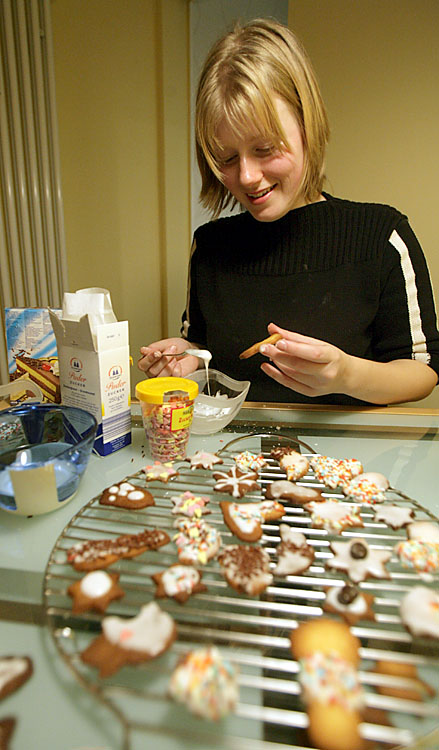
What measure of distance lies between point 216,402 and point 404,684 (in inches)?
22.0

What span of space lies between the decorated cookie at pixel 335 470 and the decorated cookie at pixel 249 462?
75 mm

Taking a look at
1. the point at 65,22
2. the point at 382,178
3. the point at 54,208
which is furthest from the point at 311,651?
the point at 65,22

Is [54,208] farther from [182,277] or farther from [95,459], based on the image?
[95,459]

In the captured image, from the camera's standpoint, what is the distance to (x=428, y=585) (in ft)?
1.47

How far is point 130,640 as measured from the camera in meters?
0.38

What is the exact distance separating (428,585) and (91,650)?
0.32 m

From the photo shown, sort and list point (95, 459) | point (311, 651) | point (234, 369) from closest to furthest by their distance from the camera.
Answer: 1. point (311, 651)
2. point (95, 459)
3. point (234, 369)

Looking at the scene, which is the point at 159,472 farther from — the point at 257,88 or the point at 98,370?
the point at 257,88

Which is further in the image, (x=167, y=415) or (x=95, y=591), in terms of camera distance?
(x=167, y=415)

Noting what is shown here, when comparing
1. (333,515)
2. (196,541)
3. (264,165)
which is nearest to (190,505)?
(196,541)

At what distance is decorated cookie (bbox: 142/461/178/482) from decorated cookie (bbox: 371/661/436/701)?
34 centimetres

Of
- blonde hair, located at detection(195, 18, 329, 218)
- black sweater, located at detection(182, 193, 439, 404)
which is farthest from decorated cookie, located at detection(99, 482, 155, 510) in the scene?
blonde hair, located at detection(195, 18, 329, 218)

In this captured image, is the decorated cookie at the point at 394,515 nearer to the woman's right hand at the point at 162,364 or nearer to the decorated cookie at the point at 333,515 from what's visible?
the decorated cookie at the point at 333,515

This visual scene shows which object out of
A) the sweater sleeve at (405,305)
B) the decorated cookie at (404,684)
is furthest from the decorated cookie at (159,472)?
the sweater sleeve at (405,305)
